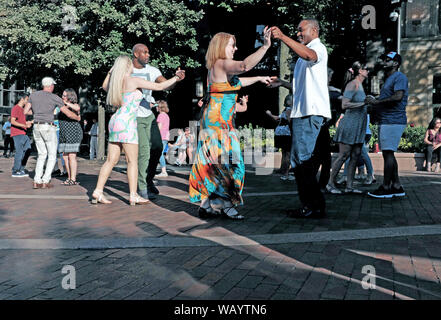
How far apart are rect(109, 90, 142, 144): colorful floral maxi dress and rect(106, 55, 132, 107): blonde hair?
8 cm

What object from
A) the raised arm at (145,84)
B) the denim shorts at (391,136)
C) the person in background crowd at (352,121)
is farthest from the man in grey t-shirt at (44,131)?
the denim shorts at (391,136)

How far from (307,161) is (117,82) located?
8.39 ft

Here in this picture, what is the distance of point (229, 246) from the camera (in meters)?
3.51

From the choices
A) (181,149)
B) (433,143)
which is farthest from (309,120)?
(181,149)

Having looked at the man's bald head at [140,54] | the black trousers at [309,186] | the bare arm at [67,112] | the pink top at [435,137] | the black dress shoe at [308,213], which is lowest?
the black dress shoe at [308,213]

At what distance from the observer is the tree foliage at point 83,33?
13.6 metres

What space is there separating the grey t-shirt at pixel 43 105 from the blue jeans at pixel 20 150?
2.26 meters

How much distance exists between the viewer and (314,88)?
470 cm

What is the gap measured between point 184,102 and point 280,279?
68.1 feet

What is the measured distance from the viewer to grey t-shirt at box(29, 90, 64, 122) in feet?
24.4

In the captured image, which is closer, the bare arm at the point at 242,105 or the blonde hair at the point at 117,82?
the bare arm at the point at 242,105

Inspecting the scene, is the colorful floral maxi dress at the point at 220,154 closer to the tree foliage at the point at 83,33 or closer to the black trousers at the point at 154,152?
the black trousers at the point at 154,152

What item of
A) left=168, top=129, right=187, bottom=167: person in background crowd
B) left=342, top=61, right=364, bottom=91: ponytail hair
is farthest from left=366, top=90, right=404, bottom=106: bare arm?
left=168, top=129, right=187, bottom=167: person in background crowd

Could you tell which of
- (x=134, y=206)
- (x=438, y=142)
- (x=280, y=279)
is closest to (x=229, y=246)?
(x=280, y=279)
